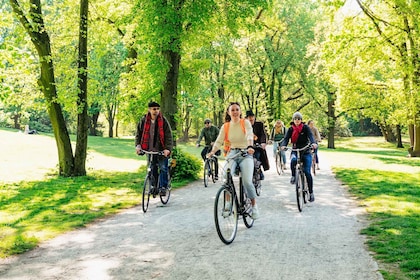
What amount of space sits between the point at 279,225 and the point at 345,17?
1775cm

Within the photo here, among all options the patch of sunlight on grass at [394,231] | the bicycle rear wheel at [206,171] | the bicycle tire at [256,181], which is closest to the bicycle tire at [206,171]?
the bicycle rear wheel at [206,171]

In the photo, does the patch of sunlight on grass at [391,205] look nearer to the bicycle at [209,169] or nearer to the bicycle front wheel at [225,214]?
the bicycle front wheel at [225,214]

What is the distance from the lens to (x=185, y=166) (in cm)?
1595

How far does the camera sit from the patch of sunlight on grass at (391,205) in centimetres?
955

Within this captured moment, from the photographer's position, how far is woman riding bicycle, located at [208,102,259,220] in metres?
7.46

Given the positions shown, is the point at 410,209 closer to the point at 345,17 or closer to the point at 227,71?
the point at 345,17

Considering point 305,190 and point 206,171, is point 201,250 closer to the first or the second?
point 305,190

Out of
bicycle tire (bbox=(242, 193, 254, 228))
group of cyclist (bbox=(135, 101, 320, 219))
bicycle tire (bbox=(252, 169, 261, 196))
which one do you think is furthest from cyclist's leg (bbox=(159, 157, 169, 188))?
bicycle tire (bbox=(242, 193, 254, 228))

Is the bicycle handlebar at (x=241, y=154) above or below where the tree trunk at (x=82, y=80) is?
below

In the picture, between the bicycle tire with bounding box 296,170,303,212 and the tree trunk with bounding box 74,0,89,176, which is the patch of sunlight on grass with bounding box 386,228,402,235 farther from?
the tree trunk with bounding box 74,0,89,176

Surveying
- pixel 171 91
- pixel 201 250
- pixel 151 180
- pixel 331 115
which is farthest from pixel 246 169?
pixel 331 115

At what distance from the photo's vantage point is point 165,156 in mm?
9953

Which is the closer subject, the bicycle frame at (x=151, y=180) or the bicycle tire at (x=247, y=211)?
the bicycle tire at (x=247, y=211)

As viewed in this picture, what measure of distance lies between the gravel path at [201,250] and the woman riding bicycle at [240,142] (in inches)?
30.9
